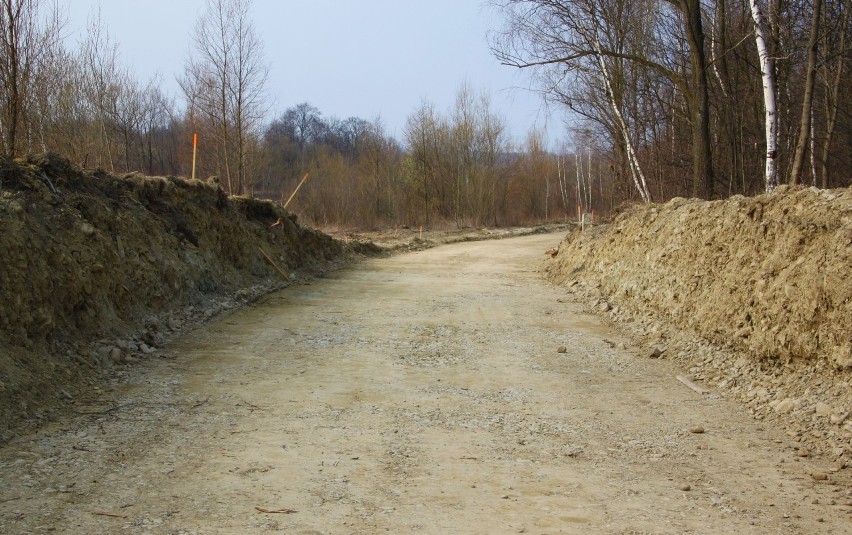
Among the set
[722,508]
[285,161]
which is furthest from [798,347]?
[285,161]

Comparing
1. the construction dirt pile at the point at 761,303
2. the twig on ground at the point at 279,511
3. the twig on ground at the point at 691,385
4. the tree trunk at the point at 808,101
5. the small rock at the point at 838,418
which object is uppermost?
the tree trunk at the point at 808,101

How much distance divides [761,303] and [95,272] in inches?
341

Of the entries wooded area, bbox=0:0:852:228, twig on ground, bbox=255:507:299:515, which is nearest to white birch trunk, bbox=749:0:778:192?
wooded area, bbox=0:0:852:228

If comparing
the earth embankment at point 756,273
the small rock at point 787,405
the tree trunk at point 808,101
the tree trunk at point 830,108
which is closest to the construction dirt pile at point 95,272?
the small rock at point 787,405

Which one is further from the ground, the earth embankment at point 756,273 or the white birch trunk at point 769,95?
the white birch trunk at point 769,95

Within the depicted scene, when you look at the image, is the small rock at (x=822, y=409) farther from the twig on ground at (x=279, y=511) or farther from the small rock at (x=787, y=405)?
the twig on ground at (x=279, y=511)

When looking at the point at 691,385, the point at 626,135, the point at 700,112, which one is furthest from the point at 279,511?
the point at 626,135

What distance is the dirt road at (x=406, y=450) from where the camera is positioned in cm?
463

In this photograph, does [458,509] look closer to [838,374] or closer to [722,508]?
[722,508]

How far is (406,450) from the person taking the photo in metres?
5.98

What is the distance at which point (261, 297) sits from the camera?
577 inches

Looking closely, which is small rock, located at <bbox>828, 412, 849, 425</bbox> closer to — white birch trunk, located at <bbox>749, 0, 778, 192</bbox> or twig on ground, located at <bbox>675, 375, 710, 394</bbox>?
twig on ground, located at <bbox>675, 375, 710, 394</bbox>

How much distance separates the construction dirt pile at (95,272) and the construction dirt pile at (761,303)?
23.4ft

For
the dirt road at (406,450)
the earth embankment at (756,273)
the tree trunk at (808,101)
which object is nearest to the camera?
the dirt road at (406,450)
